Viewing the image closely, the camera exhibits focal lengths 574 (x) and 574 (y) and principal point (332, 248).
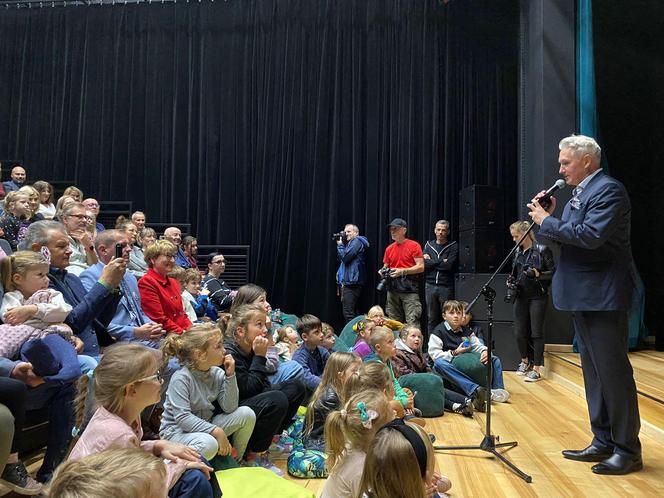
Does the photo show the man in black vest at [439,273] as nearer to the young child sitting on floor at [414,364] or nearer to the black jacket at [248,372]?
the young child sitting on floor at [414,364]

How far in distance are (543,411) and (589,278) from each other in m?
1.66

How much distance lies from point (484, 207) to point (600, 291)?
4.17 m

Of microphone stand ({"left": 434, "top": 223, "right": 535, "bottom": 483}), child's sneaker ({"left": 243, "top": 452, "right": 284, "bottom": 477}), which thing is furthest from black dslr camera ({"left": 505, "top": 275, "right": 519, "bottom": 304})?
child's sneaker ({"left": 243, "top": 452, "right": 284, "bottom": 477})

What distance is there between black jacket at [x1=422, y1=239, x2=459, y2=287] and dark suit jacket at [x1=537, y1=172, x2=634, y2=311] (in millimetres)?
4036

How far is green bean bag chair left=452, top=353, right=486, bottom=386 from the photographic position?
433cm

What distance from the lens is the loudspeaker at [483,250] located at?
21.6 ft

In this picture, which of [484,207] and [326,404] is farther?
[484,207]

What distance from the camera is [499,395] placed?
440 cm

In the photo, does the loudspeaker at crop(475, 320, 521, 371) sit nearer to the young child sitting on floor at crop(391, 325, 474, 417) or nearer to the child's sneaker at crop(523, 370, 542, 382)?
the child's sneaker at crop(523, 370, 542, 382)

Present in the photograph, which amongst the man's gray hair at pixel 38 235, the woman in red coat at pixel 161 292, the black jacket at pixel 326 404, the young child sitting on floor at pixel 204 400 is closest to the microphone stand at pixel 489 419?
the black jacket at pixel 326 404

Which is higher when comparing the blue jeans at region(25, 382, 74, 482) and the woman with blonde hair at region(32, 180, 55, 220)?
the woman with blonde hair at region(32, 180, 55, 220)

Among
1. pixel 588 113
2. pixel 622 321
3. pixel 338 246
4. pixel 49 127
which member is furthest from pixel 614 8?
pixel 49 127

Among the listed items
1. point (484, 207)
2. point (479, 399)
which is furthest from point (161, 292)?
point (484, 207)

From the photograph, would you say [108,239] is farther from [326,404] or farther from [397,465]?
[397,465]
